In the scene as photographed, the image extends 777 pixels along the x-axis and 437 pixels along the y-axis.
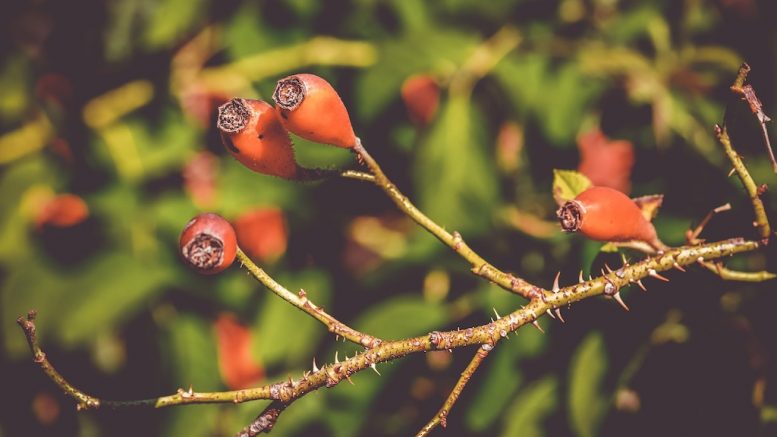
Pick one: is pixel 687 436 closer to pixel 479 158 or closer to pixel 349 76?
pixel 479 158

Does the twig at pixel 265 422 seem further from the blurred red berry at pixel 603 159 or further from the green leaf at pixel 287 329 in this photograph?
the blurred red berry at pixel 603 159

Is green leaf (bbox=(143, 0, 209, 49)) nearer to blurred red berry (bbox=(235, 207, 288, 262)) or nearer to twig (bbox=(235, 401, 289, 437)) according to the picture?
blurred red berry (bbox=(235, 207, 288, 262))

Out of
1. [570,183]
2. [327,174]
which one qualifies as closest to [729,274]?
[570,183]

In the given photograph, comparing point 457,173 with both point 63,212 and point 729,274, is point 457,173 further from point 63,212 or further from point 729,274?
point 63,212

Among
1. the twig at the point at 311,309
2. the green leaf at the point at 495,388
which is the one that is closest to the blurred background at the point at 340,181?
the green leaf at the point at 495,388

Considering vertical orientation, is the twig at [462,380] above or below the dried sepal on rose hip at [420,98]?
below

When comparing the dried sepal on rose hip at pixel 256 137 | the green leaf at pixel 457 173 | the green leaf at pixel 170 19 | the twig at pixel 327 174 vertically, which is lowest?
the twig at pixel 327 174
